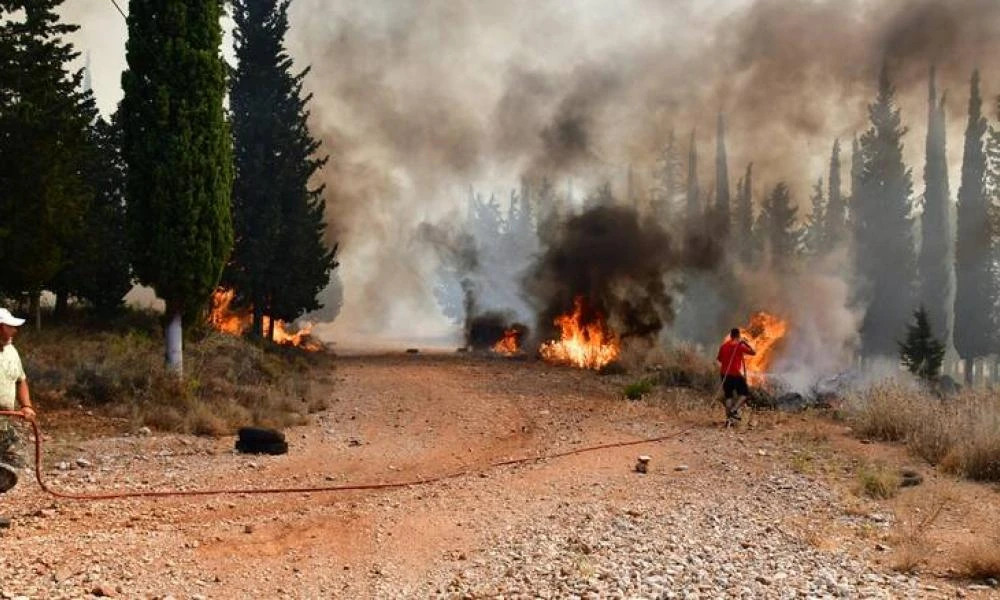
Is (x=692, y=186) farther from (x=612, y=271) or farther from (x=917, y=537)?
(x=917, y=537)

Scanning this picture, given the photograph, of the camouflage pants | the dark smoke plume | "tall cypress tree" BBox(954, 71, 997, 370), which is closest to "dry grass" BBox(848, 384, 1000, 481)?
the camouflage pants

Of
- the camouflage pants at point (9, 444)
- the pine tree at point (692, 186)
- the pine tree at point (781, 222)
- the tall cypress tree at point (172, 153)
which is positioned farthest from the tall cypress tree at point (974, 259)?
the camouflage pants at point (9, 444)

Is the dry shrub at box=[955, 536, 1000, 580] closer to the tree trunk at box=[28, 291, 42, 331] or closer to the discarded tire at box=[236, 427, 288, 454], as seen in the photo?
the discarded tire at box=[236, 427, 288, 454]

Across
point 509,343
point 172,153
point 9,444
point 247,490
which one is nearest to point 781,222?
point 509,343

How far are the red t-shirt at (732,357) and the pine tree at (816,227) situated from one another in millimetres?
58643

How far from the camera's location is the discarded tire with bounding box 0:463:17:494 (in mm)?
6895

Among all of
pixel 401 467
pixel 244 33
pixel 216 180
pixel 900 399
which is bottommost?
pixel 401 467

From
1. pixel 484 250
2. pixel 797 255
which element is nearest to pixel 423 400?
pixel 484 250

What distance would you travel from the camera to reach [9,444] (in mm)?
7496

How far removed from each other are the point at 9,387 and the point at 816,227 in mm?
78239

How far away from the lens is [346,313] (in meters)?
87.4

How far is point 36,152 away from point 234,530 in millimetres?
15480

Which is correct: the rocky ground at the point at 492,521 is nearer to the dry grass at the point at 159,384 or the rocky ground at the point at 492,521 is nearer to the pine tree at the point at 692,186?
the dry grass at the point at 159,384

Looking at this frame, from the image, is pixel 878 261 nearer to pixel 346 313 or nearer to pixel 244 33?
pixel 244 33
